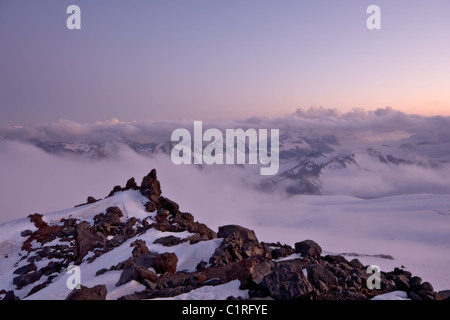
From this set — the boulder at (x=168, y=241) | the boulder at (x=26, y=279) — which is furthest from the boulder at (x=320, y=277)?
the boulder at (x=26, y=279)

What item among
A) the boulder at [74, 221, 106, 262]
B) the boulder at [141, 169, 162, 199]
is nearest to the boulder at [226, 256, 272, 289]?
the boulder at [74, 221, 106, 262]

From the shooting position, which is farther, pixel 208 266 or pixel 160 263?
pixel 208 266

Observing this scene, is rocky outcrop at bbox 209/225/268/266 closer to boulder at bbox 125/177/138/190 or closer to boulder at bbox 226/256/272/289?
boulder at bbox 226/256/272/289

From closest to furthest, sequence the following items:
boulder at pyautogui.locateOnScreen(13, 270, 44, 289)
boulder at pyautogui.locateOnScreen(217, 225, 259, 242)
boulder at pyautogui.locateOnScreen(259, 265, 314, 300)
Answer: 1. boulder at pyautogui.locateOnScreen(259, 265, 314, 300)
2. boulder at pyautogui.locateOnScreen(13, 270, 44, 289)
3. boulder at pyautogui.locateOnScreen(217, 225, 259, 242)

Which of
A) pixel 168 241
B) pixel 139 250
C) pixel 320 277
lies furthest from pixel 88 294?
pixel 168 241

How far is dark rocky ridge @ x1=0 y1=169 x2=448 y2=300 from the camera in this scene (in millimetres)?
17469

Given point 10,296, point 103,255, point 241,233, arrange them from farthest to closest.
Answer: point 241,233, point 103,255, point 10,296

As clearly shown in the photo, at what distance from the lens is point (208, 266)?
2447 centimetres

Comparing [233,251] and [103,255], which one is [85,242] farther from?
[233,251]

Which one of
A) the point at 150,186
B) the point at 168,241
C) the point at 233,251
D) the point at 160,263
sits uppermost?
the point at 160,263

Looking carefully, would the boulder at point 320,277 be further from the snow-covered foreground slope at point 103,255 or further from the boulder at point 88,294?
the boulder at point 88,294

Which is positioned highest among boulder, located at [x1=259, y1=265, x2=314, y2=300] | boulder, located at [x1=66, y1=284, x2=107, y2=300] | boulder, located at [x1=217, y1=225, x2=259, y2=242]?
boulder, located at [x1=259, y1=265, x2=314, y2=300]

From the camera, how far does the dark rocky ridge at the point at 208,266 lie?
17.5 meters
